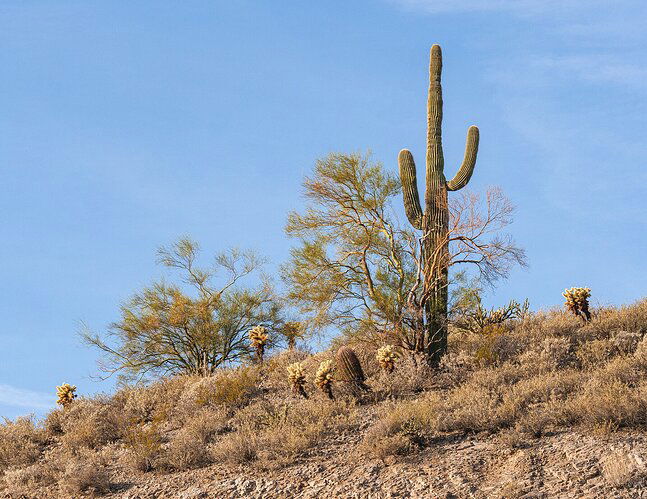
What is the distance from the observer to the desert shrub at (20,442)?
1529 centimetres

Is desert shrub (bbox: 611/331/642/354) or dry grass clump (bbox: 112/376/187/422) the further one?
dry grass clump (bbox: 112/376/187/422)

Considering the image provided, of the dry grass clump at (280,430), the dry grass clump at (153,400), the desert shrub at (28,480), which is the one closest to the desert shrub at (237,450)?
the dry grass clump at (280,430)

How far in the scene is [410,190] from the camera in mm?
17766

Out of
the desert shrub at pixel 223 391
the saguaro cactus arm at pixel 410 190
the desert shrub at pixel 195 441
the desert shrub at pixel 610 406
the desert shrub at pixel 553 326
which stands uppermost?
the saguaro cactus arm at pixel 410 190

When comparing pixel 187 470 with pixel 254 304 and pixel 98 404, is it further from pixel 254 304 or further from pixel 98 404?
pixel 254 304

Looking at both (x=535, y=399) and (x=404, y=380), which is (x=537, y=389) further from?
(x=404, y=380)

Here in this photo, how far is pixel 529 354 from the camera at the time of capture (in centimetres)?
1497

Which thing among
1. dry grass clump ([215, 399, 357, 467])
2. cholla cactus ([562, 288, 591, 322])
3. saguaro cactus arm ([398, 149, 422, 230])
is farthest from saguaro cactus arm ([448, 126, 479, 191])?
dry grass clump ([215, 399, 357, 467])

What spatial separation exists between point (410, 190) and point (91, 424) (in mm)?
8462

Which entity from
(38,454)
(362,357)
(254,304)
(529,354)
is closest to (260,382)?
(362,357)

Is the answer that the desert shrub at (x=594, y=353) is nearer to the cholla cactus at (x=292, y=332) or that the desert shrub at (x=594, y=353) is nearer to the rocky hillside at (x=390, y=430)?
the rocky hillside at (x=390, y=430)

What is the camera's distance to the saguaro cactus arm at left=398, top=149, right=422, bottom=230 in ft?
58.2

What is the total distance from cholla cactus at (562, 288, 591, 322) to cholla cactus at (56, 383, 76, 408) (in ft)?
38.1

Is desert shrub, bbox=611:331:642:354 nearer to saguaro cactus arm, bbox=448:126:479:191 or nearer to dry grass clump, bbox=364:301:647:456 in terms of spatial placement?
dry grass clump, bbox=364:301:647:456
